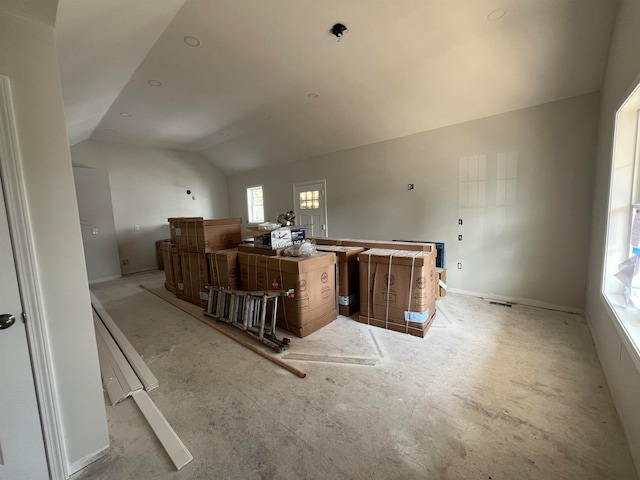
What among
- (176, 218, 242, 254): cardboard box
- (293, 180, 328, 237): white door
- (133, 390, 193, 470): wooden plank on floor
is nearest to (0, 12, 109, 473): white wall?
(133, 390, 193, 470): wooden plank on floor

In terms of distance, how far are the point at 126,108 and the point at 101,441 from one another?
466 centimetres

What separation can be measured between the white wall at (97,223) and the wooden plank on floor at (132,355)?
2.48 metres

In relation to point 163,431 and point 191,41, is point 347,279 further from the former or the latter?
point 191,41

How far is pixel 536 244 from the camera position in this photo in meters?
3.37

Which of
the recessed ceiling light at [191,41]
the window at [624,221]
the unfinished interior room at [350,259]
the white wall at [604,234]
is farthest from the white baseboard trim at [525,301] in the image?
the recessed ceiling light at [191,41]

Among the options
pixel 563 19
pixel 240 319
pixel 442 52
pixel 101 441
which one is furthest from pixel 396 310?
pixel 563 19

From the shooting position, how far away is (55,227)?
4.04 ft

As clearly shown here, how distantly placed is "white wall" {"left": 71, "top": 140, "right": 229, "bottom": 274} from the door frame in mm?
5720

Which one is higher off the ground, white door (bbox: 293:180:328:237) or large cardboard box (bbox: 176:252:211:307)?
white door (bbox: 293:180:328:237)

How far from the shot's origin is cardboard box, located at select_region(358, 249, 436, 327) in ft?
8.75

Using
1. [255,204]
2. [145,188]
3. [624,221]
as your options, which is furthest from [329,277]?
[145,188]

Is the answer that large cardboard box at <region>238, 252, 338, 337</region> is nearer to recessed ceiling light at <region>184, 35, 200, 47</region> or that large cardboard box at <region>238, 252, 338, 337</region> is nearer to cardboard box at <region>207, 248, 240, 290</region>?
cardboard box at <region>207, 248, 240, 290</region>

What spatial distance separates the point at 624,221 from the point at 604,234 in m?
0.22

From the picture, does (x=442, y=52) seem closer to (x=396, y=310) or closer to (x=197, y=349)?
(x=396, y=310)
